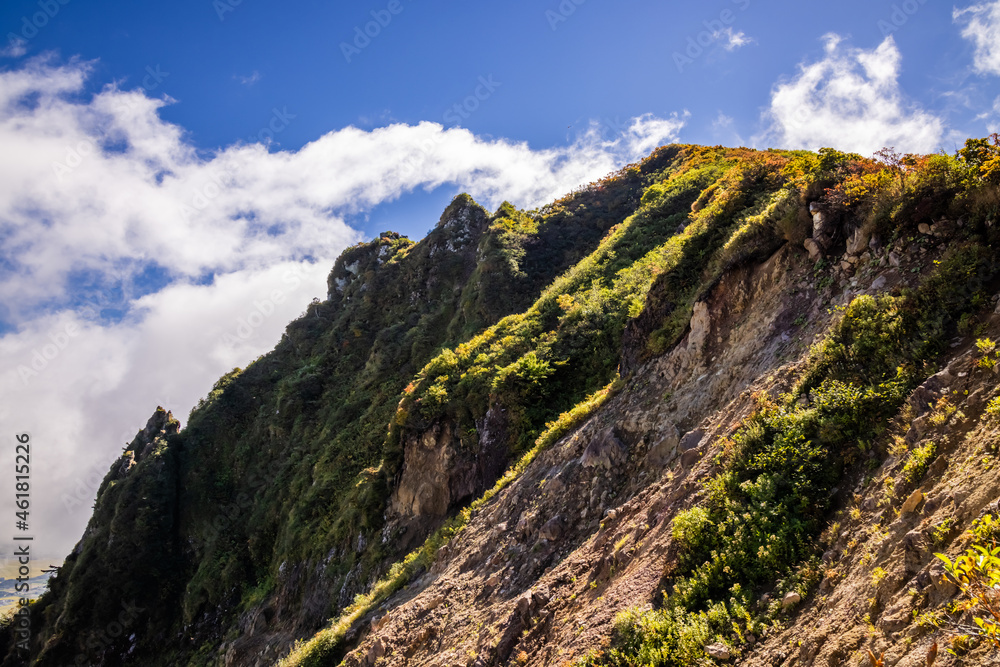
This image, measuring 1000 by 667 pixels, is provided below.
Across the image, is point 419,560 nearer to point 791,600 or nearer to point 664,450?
point 664,450

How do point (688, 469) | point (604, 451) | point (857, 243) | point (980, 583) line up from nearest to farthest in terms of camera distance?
point (980, 583) < point (688, 469) < point (857, 243) < point (604, 451)

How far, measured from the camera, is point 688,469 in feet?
26.3

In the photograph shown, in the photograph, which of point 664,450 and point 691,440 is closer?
point 691,440

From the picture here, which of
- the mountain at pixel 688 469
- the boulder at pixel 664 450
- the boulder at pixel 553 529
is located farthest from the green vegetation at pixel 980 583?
the boulder at pixel 553 529

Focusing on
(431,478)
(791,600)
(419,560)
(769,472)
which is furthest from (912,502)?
(431,478)

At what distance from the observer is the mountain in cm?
488

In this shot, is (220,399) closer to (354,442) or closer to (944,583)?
(354,442)

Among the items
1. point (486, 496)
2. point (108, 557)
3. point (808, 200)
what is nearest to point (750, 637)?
point (808, 200)

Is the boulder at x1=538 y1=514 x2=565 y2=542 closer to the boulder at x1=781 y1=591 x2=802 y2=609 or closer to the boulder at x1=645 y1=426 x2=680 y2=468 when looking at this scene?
the boulder at x1=645 y1=426 x2=680 y2=468

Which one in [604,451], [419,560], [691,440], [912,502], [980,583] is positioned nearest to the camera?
[980,583]

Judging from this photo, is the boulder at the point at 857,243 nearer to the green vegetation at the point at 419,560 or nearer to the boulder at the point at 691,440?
the boulder at the point at 691,440

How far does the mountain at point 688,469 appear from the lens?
4875 mm

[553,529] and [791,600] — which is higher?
[553,529]

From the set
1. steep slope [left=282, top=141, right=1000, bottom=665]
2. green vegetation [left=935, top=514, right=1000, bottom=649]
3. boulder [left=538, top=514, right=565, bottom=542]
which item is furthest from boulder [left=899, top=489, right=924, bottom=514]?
boulder [left=538, top=514, right=565, bottom=542]
